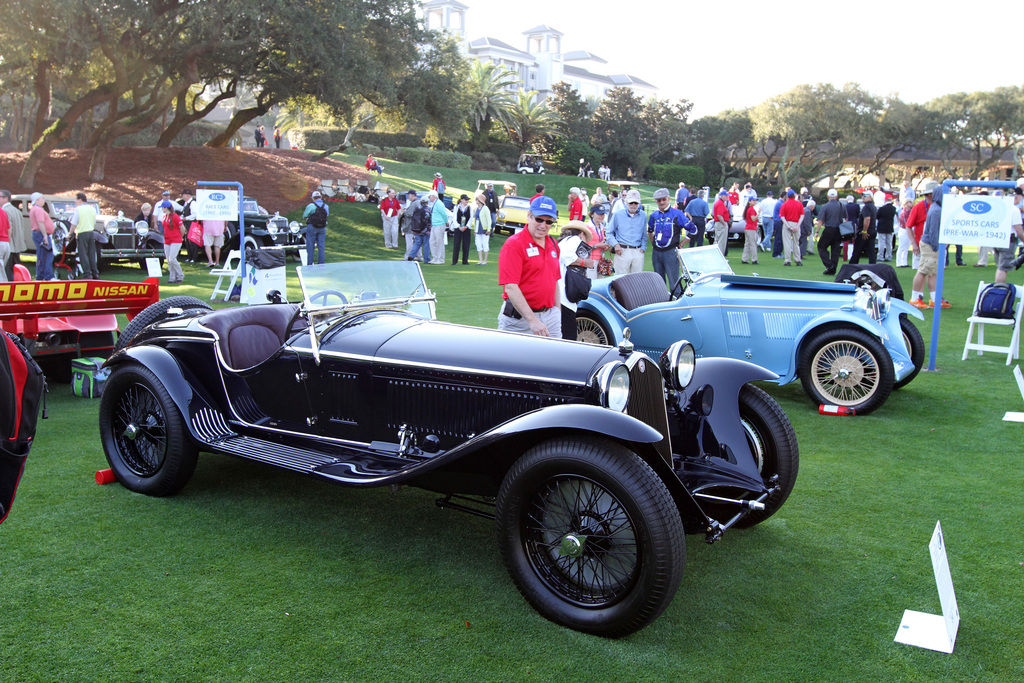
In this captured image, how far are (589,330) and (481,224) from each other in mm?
11003

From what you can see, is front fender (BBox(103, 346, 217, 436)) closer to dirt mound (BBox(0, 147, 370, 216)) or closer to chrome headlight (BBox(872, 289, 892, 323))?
chrome headlight (BBox(872, 289, 892, 323))

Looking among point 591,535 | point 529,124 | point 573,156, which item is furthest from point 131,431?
point 529,124

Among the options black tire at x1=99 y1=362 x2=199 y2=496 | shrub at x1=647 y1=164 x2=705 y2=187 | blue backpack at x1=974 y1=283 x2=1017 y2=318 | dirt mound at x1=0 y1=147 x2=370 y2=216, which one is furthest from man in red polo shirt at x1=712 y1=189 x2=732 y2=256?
shrub at x1=647 y1=164 x2=705 y2=187

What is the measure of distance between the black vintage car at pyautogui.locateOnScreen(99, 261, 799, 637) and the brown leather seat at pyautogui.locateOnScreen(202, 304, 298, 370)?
0.04 ft

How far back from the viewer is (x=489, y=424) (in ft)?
12.5

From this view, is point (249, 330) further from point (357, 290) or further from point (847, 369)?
point (847, 369)

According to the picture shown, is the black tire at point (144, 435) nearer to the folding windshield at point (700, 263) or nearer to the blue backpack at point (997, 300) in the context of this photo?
the folding windshield at point (700, 263)

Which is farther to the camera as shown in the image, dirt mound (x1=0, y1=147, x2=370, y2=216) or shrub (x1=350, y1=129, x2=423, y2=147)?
shrub (x1=350, y1=129, x2=423, y2=147)

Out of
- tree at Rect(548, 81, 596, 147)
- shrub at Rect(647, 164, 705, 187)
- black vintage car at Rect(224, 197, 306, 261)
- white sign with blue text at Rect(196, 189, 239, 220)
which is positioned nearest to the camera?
white sign with blue text at Rect(196, 189, 239, 220)

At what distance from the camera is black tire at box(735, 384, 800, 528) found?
160 inches

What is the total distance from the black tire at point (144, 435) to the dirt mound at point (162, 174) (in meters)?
19.6

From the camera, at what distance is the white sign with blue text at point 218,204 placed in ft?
41.2

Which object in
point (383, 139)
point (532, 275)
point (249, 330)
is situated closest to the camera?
point (249, 330)

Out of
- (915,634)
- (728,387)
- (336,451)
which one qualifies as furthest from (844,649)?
(336,451)
